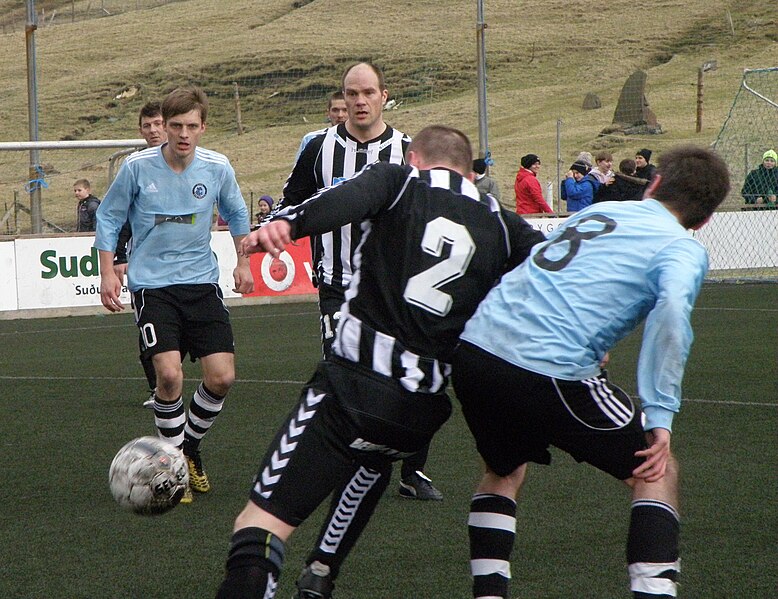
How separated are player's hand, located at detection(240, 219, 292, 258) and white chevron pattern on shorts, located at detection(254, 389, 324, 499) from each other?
0.52 metres

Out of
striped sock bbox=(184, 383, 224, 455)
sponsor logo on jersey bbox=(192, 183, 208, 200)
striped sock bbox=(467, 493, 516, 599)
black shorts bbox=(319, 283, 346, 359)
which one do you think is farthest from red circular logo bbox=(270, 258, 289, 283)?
striped sock bbox=(467, 493, 516, 599)

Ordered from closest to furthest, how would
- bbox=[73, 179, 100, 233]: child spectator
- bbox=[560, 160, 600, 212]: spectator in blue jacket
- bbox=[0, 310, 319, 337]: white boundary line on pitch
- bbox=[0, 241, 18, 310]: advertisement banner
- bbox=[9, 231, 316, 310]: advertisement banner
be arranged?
bbox=[0, 310, 319, 337]: white boundary line on pitch
bbox=[0, 241, 18, 310]: advertisement banner
bbox=[9, 231, 316, 310]: advertisement banner
bbox=[73, 179, 100, 233]: child spectator
bbox=[560, 160, 600, 212]: spectator in blue jacket

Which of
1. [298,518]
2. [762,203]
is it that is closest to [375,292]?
[298,518]

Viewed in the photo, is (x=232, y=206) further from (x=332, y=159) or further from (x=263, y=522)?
(x=263, y=522)

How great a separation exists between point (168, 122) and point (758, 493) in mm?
3444

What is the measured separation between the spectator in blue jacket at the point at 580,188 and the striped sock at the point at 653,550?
49.5 feet

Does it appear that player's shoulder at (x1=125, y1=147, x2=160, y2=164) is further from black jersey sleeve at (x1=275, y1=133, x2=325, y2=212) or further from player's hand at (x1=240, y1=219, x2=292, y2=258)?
player's hand at (x1=240, y1=219, x2=292, y2=258)

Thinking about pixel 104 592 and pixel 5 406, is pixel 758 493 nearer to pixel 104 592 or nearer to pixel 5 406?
pixel 104 592

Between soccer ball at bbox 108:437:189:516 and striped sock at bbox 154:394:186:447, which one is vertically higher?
soccer ball at bbox 108:437:189:516

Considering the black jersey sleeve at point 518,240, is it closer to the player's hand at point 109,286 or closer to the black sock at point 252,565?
the black sock at point 252,565

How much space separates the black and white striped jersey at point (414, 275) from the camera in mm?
3791

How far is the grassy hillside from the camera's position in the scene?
1997 inches

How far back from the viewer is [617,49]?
67.7 metres

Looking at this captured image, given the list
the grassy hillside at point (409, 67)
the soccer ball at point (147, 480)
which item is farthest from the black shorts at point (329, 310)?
the grassy hillside at point (409, 67)
